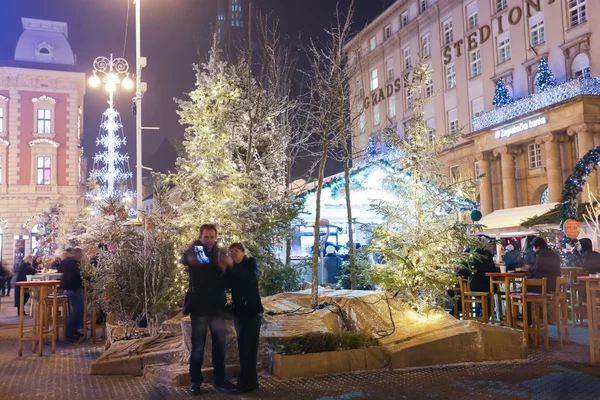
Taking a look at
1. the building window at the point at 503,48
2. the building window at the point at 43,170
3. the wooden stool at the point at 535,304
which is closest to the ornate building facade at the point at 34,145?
the building window at the point at 43,170

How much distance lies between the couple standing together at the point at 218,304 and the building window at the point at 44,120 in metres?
37.4

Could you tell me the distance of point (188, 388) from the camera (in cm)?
679

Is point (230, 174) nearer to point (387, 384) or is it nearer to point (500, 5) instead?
point (387, 384)

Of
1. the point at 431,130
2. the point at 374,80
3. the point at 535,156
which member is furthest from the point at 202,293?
the point at 374,80

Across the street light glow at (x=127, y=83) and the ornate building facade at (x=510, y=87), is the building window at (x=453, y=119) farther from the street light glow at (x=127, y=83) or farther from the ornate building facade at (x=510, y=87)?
the street light glow at (x=127, y=83)

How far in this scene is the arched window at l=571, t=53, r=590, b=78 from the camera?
2856cm

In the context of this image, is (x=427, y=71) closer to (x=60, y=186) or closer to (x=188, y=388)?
(x=188, y=388)

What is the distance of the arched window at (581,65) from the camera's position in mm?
28562

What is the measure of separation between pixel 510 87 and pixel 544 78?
5.50 metres

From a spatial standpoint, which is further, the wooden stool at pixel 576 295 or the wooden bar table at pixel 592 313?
the wooden stool at pixel 576 295

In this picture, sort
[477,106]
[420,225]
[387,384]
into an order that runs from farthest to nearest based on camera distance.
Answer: [477,106], [420,225], [387,384]

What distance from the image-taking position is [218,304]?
6531 millimetres

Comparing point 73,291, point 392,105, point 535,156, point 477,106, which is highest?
point 392,105

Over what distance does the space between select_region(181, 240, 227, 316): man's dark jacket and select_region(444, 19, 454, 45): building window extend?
37528mm
